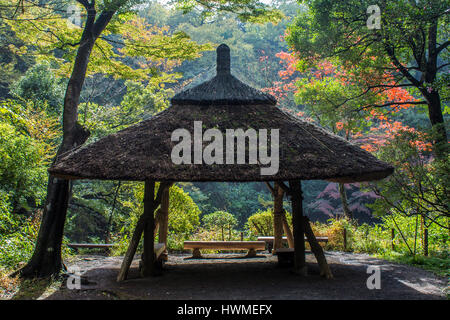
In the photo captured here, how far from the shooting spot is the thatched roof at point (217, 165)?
16.0 feet

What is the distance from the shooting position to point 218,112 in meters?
6.14

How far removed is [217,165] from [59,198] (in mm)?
3051

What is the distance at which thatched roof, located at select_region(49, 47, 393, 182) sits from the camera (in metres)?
4.88

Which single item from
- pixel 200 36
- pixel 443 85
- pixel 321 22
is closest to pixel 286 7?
pixel 200 36

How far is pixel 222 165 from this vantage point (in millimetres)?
5004

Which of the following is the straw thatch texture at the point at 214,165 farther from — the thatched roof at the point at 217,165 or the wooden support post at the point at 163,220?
the wooden support post at the point at 163,220

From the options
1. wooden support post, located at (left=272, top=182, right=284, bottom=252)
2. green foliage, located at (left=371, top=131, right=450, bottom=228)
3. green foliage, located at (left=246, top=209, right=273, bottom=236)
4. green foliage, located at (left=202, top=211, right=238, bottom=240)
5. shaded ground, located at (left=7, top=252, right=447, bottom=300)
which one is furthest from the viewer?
green foliage, located at (left=202, top=211, right=238, bottom=240)

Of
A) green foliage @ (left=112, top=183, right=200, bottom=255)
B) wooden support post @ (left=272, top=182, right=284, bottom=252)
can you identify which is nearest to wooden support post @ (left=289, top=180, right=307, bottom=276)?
wooden support post @ (left=272, top=182, right=284, bottom=252)

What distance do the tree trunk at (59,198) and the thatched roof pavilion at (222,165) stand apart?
0.59 meters

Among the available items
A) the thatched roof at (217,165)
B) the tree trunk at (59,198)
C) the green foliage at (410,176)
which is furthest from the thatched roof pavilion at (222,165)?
the green foliage at (410,176)

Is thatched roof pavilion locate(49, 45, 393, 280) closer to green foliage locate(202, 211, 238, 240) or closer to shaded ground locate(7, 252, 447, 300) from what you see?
shaded ground locate(7, 252, 447, 300)

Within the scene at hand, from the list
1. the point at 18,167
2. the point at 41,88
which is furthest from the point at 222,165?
the point at 41,88

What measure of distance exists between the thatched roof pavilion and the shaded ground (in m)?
0.86

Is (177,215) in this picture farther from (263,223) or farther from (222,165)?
(222,165)
